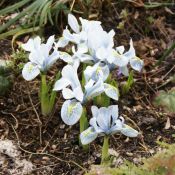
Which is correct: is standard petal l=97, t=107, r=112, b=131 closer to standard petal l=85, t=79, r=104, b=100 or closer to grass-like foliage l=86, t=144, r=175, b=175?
standard petal l=85, t=79, r=104, b=100

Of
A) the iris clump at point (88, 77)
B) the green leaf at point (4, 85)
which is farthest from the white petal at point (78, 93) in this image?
the green leaf at point (4, 85)

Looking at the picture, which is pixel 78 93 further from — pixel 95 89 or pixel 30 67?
pixel 30 67

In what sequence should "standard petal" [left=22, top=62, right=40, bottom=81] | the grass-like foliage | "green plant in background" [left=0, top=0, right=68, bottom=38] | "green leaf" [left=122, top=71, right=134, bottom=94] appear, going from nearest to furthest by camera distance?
1. the grass-like foliage
2. "standard petal" [left=22, top=62, right=40, bottom=81]
3. "green leaf" [left=122, top=71, right=134, bottom=94]
4. "green plant in background" [left=0, top=0, right=68, bottom=38]

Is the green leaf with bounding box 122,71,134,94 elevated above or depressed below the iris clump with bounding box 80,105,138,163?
below

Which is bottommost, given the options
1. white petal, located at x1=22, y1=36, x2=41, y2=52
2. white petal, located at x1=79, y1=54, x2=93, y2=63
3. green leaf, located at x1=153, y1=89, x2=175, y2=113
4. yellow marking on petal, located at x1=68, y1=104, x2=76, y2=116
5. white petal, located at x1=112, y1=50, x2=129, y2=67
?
green leaf, located at x1=153, y1=89, x2=175, y2=113

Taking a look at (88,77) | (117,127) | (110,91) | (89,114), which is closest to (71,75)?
(88,77)

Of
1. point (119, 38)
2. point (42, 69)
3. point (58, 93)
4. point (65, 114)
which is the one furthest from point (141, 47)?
point (65, 114)

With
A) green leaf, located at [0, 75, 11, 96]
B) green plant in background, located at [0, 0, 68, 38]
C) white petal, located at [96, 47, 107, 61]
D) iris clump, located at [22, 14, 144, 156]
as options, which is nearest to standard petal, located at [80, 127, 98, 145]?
iris clump, located at [22, 14, 144, 156]
